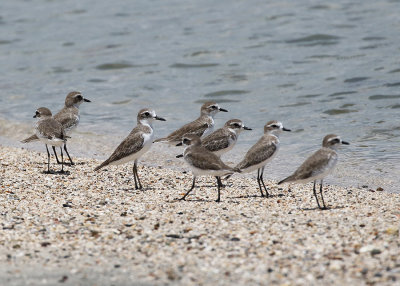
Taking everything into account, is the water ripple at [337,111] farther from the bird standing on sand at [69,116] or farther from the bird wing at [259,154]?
the bird wing at [259,154]

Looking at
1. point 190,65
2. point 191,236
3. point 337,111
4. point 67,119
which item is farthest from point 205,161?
point 190,65

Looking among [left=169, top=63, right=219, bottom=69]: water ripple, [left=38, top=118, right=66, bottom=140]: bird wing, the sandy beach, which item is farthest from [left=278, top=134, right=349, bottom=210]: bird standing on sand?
[left=169, top=63, right=219, bottom=69]: water ripple

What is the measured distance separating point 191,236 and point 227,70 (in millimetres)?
13446

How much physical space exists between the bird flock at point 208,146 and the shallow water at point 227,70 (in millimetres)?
1328

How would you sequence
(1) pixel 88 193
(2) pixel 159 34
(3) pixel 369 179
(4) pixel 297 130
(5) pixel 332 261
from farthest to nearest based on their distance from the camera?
1. (2) pixel 159 34
2. (4) pixel 297 130
3. (3) pixel 369 179
4. (1) pixel 88 193
5. (5) pixel 332 261

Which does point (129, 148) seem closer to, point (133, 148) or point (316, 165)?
point (133, 148)

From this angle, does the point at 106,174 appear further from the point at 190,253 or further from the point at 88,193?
the point at 190,253

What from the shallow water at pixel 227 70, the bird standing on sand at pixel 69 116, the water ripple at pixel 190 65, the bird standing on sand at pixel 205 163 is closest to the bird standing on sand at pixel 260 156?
the bird standing on sand at pixel 205 163

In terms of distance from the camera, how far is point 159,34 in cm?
2495

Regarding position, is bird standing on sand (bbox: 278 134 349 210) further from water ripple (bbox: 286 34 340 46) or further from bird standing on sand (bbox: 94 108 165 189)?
water ripple (bbox: 286 34 340 46)

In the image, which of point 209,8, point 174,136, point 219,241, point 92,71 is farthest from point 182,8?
point 219,241

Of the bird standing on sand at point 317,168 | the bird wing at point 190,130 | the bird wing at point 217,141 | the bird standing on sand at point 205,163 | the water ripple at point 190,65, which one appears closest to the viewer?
the bird standing on sand at point 317,168

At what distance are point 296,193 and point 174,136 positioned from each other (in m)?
2.88

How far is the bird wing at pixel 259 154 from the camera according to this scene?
10000 mm
